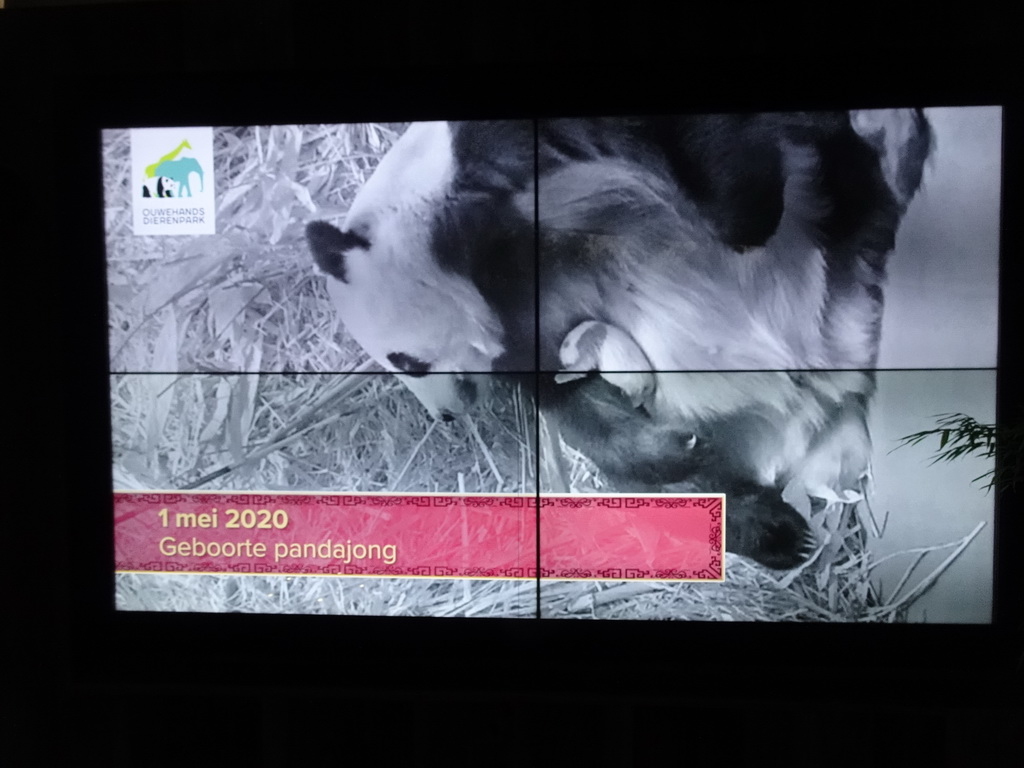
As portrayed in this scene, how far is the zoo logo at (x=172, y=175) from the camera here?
287 cm

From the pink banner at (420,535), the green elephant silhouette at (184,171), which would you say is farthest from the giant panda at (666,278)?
the green elephant silhouette at (184,171)

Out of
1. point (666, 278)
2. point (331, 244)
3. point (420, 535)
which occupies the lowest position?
point (420, 535)

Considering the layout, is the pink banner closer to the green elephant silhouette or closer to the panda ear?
the panda ear

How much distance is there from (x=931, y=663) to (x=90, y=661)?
3.06 m

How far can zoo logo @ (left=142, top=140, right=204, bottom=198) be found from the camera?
287 centimetres

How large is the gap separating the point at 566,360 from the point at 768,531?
0.92 m

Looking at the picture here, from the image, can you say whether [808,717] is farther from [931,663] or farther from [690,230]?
[690,230]

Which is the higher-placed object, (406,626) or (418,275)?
(418,275)

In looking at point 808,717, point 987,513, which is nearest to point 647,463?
point 808,717

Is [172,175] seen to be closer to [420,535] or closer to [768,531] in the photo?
[420,535]

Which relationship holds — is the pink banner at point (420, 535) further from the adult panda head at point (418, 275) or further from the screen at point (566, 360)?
the adult panda head at point (418, 275)

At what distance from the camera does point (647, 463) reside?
9.20ft

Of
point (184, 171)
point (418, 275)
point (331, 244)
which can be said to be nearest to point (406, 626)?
point (418, 275)

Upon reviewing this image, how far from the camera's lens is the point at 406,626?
2.92 metres
